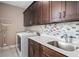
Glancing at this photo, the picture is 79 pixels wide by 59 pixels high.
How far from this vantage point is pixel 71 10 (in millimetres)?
1423

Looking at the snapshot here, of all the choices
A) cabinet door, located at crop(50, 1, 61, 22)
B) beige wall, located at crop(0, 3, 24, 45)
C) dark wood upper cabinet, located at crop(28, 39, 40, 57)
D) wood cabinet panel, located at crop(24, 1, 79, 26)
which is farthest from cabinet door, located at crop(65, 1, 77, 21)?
beige wall, located at crop(0, 3, 24, 45)

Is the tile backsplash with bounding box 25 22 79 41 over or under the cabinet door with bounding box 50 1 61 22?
under

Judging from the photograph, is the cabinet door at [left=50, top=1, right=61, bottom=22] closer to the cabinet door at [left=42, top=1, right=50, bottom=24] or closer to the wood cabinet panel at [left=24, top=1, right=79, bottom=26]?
the wood cabinet panel at [left=24, top=1, right=79, bottom=26]

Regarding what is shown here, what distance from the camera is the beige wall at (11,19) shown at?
15.6 feet

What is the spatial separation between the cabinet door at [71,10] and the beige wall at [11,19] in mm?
3976

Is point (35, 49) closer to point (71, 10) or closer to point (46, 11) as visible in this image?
point (46, 11)

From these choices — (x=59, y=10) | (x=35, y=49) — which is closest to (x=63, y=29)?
(x=59, y=10)

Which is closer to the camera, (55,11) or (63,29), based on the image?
(55,11)

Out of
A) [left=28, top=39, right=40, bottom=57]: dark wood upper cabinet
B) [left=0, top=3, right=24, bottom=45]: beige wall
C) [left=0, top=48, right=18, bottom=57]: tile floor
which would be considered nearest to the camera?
[left=28, top=39, right=40, bottom=57]: dark wood upper cabinet

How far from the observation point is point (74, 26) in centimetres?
179

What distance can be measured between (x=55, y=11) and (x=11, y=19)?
3664 millimetres

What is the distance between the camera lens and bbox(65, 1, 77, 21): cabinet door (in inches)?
53.7

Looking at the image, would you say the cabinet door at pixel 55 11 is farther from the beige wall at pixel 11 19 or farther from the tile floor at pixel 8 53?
the beige wall at pixel 11 19

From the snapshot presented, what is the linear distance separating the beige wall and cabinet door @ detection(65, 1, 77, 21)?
13.0 feet
